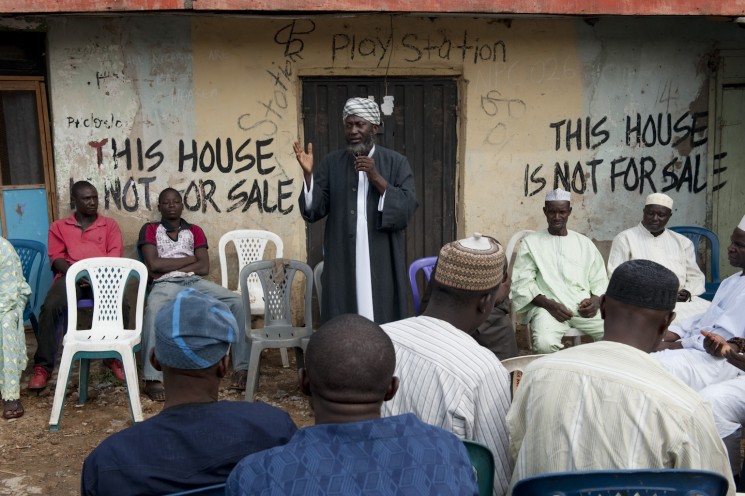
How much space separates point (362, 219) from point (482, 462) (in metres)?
2.87

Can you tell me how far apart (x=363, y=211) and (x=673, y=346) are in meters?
2.01

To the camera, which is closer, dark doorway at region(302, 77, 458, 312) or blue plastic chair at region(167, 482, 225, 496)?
blue plastic chair at region(167, 482, 225, 496)

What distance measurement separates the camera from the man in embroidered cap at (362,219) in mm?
4992

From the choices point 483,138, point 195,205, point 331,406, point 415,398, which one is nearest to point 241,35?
point 195,205

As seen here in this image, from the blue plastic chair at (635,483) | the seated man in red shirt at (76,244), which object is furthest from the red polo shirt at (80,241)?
the blue plastic chair at (635,483)

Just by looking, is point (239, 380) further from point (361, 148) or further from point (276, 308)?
point (361, 148)

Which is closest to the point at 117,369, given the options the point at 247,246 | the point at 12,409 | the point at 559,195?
the point at 12,409

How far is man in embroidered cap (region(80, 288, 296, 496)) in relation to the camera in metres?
2.06

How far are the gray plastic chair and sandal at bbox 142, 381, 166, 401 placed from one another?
0.63 metres

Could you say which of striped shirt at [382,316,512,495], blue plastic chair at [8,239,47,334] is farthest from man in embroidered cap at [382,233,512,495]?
blue plastic chair at [8,239,47,334]

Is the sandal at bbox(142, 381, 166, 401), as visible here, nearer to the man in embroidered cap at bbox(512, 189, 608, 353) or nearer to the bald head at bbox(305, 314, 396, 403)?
the man in embroidered cap at bbox(512, 189, 608, 353)

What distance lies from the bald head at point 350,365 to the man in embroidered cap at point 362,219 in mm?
3120

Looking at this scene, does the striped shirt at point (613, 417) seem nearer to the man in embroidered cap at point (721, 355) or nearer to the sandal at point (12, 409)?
the man in embroidered cap at point (721, 355)

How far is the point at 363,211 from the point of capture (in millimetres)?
5051
